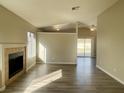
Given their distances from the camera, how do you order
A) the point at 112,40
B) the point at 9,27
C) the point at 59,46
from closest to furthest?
1. the point at 9,27
2. the point at 112,40
3. the point at 59,46

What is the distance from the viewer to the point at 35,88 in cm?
432

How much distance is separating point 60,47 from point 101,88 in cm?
596

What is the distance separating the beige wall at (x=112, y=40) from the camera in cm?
516

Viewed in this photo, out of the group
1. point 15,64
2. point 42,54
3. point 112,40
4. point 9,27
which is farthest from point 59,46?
point 9,27

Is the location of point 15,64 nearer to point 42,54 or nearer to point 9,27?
point 9,27

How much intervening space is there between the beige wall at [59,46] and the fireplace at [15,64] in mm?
3897

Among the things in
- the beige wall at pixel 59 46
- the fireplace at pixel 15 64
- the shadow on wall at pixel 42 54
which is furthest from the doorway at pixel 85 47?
the fireplace at pixel 15 64

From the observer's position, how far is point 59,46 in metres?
10.1

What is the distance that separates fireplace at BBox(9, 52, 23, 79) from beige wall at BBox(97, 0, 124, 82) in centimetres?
372

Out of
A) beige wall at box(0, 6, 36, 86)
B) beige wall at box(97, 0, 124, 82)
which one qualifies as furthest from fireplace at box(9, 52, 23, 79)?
A: beige wall at box(97, 0, 124, 82)

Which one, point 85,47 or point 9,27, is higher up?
point 9,27

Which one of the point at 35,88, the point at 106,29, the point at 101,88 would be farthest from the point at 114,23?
the point at 35,88

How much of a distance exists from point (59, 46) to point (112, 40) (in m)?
4.60

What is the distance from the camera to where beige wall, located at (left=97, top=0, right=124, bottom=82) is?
5.16 metres
